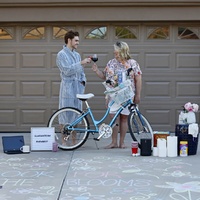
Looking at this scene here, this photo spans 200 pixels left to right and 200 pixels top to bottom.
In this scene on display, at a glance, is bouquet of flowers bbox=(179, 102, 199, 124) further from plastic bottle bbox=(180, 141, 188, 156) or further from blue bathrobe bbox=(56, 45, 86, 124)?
blue bathrobe bbox=(56, 45, 86, 124)

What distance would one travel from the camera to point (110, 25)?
10656 millimetres

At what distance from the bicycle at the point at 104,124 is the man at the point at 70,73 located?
100mm

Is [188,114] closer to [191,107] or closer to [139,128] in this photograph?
[191,107]

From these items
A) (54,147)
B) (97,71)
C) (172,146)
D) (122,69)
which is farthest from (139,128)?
(54,147)

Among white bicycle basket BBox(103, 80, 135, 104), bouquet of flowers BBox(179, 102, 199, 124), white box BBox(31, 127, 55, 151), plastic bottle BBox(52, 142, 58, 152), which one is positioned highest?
white bicycle basket BBox(103, 80, 135, 104)

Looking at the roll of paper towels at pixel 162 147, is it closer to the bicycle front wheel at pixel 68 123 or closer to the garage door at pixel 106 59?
the bicycle front wheel at pixel 68 123

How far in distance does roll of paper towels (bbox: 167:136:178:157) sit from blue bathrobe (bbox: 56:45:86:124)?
5.52 ft

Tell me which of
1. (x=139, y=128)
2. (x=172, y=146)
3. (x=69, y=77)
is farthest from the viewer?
(x=69, y=77)

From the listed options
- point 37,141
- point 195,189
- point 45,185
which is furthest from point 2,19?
point 195,189

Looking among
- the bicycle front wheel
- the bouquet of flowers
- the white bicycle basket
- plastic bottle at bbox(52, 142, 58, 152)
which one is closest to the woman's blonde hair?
the white bicycle basket

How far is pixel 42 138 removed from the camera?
8602 millimetres

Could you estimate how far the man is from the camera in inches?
342

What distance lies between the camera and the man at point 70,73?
8.68 meters

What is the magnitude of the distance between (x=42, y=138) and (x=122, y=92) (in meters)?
1.46
